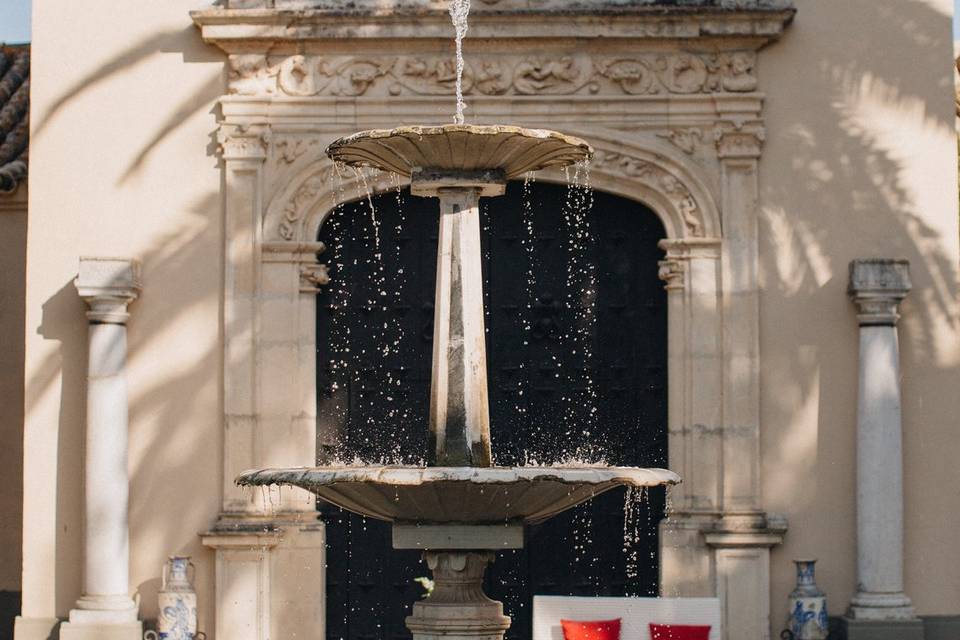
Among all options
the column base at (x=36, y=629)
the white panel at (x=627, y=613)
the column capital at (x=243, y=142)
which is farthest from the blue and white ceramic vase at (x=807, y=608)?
the column base at (x=36, y=629)

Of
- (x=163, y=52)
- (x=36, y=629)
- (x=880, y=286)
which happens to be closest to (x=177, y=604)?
(x=36, y=629)

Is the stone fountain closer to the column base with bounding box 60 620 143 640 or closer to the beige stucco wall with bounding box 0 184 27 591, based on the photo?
the column base with bounding box 60 620 143 640

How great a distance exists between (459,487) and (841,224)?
5.20 metres

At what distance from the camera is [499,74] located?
14.4 metres

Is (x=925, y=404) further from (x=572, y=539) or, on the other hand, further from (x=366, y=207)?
(x=366, y=207)

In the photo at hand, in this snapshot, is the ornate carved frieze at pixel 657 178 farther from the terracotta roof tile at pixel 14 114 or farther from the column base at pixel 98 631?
the terracotta roof tile at pixel 14 114

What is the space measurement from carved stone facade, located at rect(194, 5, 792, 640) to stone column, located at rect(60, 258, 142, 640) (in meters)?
0.66

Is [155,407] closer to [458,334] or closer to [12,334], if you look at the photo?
[12,334]

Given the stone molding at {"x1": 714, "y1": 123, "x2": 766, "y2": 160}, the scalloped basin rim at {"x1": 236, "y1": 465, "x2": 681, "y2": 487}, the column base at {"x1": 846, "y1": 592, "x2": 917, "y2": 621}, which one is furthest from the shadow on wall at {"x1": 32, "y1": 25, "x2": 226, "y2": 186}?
the column base at {"x1": 846, "y1": 592, "x2": 917, "y2": 621}

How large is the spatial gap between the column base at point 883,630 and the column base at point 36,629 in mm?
5235

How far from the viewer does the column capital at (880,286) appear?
14008 mm

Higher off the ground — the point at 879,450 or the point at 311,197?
the point at 311,197

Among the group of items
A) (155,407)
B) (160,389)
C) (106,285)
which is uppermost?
(106,285)

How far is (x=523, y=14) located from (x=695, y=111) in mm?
1327
